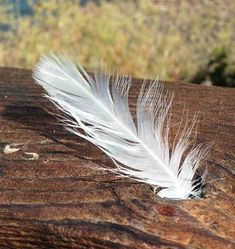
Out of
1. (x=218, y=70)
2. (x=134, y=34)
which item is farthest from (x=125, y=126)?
(x=134, y=34)

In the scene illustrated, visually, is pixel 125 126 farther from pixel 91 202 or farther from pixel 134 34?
pixel 134 34

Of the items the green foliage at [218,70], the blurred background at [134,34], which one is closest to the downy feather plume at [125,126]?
the green foliage at [218,70]

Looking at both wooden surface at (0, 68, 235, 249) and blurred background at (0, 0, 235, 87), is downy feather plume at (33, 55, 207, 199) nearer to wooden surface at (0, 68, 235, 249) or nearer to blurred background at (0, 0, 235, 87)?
wooden surface at (0, 68, 235, 249)

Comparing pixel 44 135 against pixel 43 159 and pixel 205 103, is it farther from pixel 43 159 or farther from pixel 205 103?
pixel 205 103

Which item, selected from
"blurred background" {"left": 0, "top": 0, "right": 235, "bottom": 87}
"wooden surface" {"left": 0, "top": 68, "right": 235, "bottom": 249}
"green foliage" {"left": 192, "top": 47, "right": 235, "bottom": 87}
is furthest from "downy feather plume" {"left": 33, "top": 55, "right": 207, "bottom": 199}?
"blurred background" {"left": 0, "top": 0, "right": 235, "bottom": 87}

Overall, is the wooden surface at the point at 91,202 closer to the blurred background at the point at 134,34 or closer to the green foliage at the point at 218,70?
the green foliage at the point at 218,70

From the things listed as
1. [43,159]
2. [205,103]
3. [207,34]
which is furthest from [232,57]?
[43,159]
